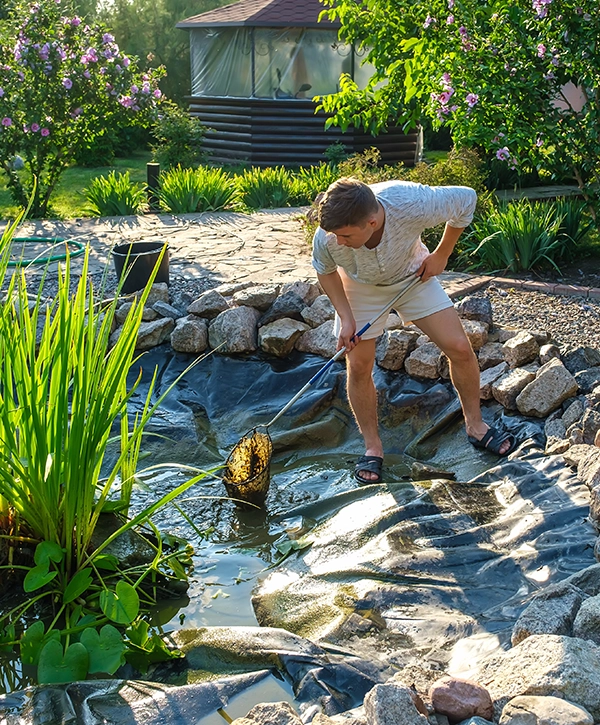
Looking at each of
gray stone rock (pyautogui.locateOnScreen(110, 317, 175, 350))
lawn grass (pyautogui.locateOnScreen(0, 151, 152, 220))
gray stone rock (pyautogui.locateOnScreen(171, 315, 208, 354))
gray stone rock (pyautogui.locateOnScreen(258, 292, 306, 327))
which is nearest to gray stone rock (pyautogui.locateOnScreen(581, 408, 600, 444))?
gray stone rock (pyautogui.locateOnScreen(258, 292, 306, 327))

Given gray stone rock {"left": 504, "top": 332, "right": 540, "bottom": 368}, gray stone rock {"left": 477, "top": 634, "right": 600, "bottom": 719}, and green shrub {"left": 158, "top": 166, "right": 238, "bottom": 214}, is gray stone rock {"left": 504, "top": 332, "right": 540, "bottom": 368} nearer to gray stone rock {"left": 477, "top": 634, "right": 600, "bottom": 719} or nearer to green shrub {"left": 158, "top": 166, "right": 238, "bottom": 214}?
gray stone rock {"left": 477, "top": 634, "right": 600, "bottom": 719}

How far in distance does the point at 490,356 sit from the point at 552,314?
87 centimetres

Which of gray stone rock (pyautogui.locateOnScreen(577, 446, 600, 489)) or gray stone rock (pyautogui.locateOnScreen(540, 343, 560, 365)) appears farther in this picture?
gray stone rock (pyautogui.locateOnScreen(540, 343, 560, 365))

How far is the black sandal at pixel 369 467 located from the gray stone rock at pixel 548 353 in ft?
3.55

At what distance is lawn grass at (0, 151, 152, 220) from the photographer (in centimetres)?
1134

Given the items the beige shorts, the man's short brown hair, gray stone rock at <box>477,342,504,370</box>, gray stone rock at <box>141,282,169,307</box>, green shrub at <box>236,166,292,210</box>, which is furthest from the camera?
green shrub at <box>236,166,292,210</box>

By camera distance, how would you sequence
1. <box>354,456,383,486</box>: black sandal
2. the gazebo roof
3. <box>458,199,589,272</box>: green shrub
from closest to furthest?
<box>354,456,383,486</box>: black sandal
<box>458,199,589,272</box>: green shrub
the gazebo roof

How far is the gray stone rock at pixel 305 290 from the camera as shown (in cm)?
568

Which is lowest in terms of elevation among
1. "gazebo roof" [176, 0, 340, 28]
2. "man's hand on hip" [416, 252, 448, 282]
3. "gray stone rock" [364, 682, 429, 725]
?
"gray stone rock" [364, 682, 429, 725]

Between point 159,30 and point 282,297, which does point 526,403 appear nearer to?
point 282,297

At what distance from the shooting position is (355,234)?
→ 351 cm

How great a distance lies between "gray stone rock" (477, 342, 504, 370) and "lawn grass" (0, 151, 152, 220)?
22.8 feet

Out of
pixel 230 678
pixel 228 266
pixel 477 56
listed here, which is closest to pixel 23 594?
pixel 230 678

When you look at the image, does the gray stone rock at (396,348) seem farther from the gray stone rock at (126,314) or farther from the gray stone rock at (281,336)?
the gray stone rock at (126,314)
